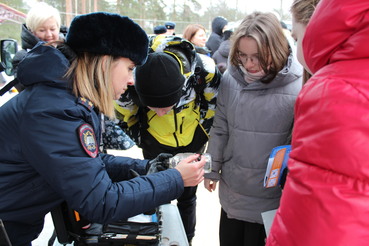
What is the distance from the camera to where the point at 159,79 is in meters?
1.44

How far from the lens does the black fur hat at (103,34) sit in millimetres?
964

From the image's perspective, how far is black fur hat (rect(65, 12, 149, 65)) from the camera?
3.16 feet

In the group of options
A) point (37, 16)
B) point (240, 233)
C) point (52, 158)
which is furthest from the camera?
point (37, 16)

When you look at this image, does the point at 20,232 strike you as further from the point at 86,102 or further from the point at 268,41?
the point at 268,41

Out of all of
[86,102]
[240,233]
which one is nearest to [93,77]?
[86,102]

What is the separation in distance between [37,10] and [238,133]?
2554 millimetres

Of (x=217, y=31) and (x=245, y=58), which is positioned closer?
(x=245, y=58)

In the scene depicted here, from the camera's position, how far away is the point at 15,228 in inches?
40.3

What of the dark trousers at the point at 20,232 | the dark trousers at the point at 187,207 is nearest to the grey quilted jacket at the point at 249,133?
the dark trousers at the point at 187,207

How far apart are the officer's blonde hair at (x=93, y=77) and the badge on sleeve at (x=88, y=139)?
0.46ft

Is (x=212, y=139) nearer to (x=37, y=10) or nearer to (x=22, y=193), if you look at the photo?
(x=22, y=193)

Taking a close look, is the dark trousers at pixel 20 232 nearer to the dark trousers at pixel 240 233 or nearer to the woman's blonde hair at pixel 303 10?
the dark trousers at pixel 240 233

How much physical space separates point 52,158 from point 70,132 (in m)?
0.11

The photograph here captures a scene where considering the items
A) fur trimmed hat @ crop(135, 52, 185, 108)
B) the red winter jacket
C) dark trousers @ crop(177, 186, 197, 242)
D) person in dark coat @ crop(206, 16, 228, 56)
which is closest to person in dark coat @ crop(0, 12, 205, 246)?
fur trimmed hat @ crop(135, 52, 185, 108)
